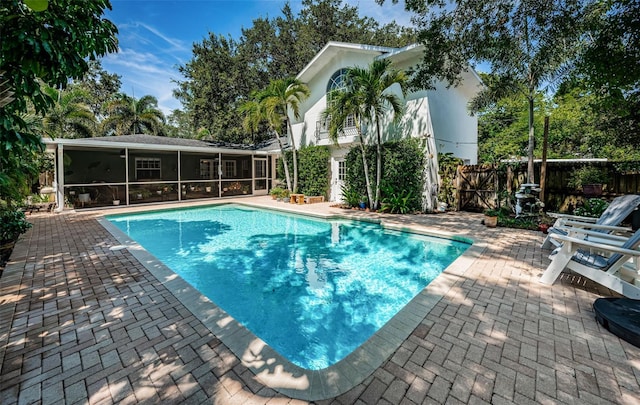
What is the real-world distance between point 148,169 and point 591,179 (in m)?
20.9

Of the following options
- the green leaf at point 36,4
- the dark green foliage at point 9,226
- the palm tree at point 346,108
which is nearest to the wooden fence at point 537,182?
the palm tree at point 346,108

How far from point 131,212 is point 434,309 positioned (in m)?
12.8

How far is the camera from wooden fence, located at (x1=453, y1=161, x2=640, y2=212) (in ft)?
27.7

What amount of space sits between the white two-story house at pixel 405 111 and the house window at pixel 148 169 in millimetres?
9007

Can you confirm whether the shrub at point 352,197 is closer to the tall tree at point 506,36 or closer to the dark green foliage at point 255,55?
the tall tree at point 506,36

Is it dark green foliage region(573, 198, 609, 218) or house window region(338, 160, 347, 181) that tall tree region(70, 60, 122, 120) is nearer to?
house window region(338, 160, 347, 181)

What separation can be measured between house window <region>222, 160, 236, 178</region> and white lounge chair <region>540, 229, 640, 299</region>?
59.5ft

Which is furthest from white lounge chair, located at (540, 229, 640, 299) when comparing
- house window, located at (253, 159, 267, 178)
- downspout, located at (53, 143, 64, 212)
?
house window, located at (253, 159, 267, 178)

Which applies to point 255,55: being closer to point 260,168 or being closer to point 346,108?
point 260,168

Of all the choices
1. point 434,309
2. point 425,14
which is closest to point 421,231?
point 434,309

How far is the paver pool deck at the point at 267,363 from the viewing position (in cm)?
215

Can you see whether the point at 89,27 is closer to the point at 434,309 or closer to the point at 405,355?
the point at 405,355

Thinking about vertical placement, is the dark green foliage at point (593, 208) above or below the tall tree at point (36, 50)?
below

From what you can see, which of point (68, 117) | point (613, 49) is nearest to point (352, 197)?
point (613, 49)
